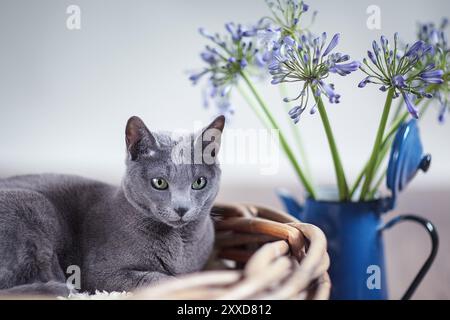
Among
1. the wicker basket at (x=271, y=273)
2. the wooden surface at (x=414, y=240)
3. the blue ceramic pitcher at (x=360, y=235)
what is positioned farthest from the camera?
the wooden surface at (x=414, y=240)

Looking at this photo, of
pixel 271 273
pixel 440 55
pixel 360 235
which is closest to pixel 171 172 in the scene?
pixel 271 273

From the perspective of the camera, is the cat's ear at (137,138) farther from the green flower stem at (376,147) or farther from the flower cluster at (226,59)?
the green flower stem at (376,147)

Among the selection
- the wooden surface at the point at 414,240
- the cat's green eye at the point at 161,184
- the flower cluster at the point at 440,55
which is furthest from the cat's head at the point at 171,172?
the wooden surface at the point at 414,240

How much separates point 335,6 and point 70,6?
1.33ft

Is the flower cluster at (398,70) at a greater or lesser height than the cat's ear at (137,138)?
greater

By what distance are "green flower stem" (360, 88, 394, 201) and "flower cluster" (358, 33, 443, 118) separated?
18 millimetres

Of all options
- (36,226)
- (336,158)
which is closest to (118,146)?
(36,226)

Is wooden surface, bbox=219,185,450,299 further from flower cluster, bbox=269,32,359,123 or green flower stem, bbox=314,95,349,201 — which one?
flower cluster, bbox=269,32,359,123

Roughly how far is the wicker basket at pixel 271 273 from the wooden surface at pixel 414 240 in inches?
12.7

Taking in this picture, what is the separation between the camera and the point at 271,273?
0.50 m

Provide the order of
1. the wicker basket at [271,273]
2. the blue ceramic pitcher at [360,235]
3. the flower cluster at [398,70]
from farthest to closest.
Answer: the blue ceramic pitcher at [360,235] < the flower cluster at [398,70] < the wicker basket at [271,273]

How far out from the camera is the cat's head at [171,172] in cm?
61

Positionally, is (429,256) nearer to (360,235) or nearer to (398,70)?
(360,235)

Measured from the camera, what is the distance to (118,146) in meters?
0.95
